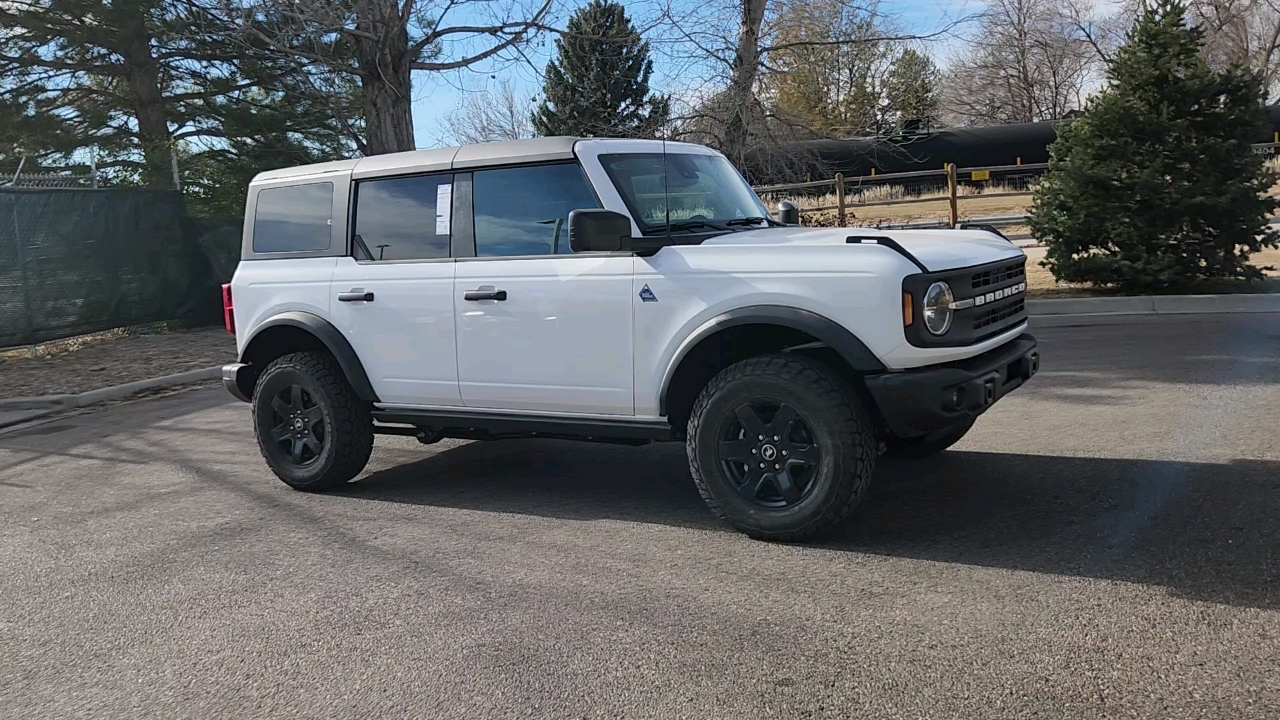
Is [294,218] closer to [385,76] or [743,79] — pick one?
[385,76]

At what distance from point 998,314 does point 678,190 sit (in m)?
1.75

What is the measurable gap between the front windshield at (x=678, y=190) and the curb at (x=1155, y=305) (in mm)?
7485

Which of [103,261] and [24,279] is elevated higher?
[103,261]

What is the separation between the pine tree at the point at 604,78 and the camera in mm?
16344

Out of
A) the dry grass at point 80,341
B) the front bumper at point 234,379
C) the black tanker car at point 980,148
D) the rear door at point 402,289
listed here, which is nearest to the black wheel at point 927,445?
the rear door at point 402,289

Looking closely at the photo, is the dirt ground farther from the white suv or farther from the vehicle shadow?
the vehicle shadow

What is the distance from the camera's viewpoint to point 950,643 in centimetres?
365

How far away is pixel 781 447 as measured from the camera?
15.7 feet

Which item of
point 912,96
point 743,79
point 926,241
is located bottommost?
point 926,241

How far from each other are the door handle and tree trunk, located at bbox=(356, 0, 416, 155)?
9.78 meters

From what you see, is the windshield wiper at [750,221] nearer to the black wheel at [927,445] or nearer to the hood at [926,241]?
the hood at [926,241]

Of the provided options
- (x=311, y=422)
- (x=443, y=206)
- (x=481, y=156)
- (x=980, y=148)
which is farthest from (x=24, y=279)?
(x=980, y=148)

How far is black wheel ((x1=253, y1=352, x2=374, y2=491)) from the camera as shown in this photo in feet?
20.3

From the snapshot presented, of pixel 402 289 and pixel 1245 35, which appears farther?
pixel 1245 35
